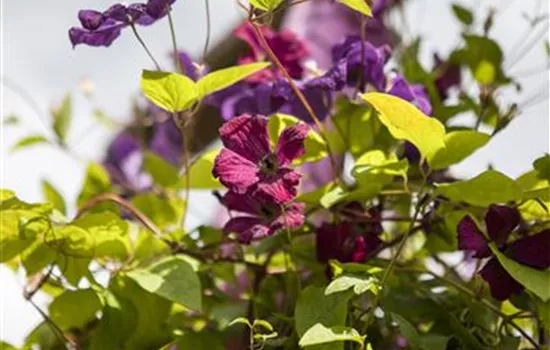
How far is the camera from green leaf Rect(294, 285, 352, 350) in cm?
52

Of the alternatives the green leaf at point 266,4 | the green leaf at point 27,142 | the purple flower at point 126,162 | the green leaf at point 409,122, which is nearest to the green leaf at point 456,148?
the green leaf at point 409,122

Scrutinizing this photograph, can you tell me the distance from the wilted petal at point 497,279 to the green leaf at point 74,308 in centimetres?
21

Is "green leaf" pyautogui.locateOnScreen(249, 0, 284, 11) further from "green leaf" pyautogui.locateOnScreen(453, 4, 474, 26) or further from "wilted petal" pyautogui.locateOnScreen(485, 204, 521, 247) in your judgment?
"green leaf" pyautogui.locateOnScreen(453, 4, 474, 26)

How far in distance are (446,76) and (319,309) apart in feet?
1.18

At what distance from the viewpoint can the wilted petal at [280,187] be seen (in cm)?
52

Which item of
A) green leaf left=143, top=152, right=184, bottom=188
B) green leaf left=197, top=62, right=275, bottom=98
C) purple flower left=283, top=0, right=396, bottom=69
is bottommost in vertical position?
purple flower left=283, top=0, right=396, bottom=69

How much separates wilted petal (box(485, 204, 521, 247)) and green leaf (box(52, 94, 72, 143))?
458 mm

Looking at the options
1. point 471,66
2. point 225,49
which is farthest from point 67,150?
point 225,49

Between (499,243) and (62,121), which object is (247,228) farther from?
(62,121)

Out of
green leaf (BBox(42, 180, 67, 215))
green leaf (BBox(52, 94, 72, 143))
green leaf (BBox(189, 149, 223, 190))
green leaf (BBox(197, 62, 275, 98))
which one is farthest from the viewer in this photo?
green leaf (BBox(52, 94, 72, 143))

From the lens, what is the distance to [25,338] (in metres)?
0.69

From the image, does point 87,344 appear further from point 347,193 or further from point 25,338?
point 347,193

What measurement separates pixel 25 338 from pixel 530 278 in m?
0.33

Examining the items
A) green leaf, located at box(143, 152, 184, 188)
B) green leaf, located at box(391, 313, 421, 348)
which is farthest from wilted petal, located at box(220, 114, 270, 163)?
green leaf, located at box(143, 152, 184, 188)
